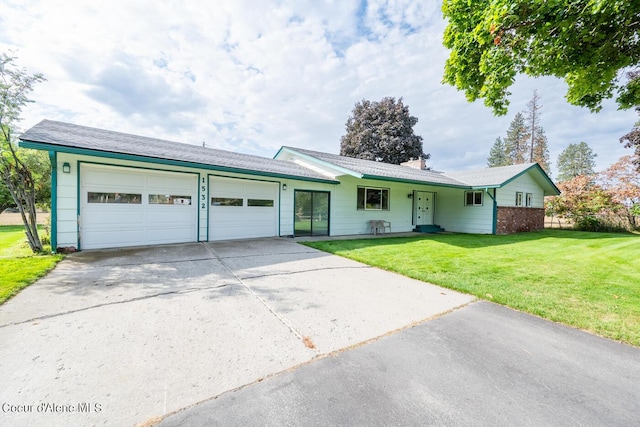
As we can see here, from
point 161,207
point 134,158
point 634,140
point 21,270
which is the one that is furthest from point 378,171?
point 634,140

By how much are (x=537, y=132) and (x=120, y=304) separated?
47.9m

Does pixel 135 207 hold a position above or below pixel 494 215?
above

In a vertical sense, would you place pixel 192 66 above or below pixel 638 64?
above

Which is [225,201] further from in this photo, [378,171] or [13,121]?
[378,171]

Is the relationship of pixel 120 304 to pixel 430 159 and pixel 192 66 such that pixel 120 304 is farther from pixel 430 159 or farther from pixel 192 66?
pixel 430 159

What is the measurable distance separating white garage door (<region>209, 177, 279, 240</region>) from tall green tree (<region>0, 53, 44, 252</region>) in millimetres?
Result: 4401

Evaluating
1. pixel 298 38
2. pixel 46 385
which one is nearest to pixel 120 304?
pixel 46 385

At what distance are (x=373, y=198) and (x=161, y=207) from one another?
9.01 metres

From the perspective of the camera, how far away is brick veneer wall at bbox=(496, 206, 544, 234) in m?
Result: 13.1

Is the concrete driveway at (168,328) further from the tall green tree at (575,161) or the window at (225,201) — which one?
the tall green tree at (575,161)

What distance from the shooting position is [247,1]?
6.61m

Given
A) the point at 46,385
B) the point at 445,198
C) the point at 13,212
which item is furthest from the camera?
the point at 13,212

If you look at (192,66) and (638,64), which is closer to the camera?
(638,64)

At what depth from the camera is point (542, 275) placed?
5375mm
